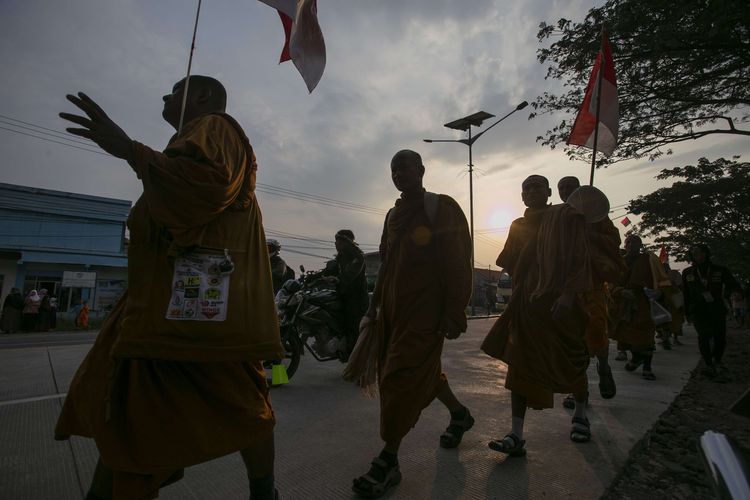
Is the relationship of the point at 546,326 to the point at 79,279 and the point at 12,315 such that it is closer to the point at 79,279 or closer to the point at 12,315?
the point at 12,315

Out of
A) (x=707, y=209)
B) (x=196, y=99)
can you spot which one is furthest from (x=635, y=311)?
(x=707, y=209)

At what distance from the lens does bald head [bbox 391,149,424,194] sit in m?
2.46

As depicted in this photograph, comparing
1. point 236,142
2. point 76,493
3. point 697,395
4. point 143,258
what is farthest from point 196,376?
point 697,395

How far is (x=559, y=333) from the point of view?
8.43ft

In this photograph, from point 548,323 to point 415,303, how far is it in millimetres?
945

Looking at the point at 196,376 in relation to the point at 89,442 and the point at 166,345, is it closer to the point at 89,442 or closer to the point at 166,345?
the point at 166,345

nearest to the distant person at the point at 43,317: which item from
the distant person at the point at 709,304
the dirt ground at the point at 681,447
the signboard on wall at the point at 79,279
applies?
the signboard on wall at the point at 79,279

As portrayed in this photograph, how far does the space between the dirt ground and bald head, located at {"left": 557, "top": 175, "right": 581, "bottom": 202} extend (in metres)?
1.86

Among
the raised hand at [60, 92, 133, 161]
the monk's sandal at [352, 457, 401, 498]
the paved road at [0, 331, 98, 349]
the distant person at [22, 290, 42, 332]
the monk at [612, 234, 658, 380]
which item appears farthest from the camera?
the distant person at [22, 290, 42, 332]

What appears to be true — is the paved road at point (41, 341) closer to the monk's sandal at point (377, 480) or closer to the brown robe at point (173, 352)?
the monk's sandal at point (377, 480)

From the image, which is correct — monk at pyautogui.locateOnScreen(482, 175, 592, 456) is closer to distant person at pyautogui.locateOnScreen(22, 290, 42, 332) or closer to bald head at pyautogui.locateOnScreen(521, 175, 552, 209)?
bald head at pyautogui.locateOnScreen(521, 175, 552, 209)

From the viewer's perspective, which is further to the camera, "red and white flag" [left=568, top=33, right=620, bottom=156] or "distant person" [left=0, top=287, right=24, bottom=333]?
"distant person" [left=0, top=287, right=24, bottom=333]

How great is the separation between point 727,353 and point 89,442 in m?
10.3

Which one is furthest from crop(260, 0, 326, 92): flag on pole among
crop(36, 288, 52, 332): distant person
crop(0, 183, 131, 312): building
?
crop(0, 183, 131, 312): building
